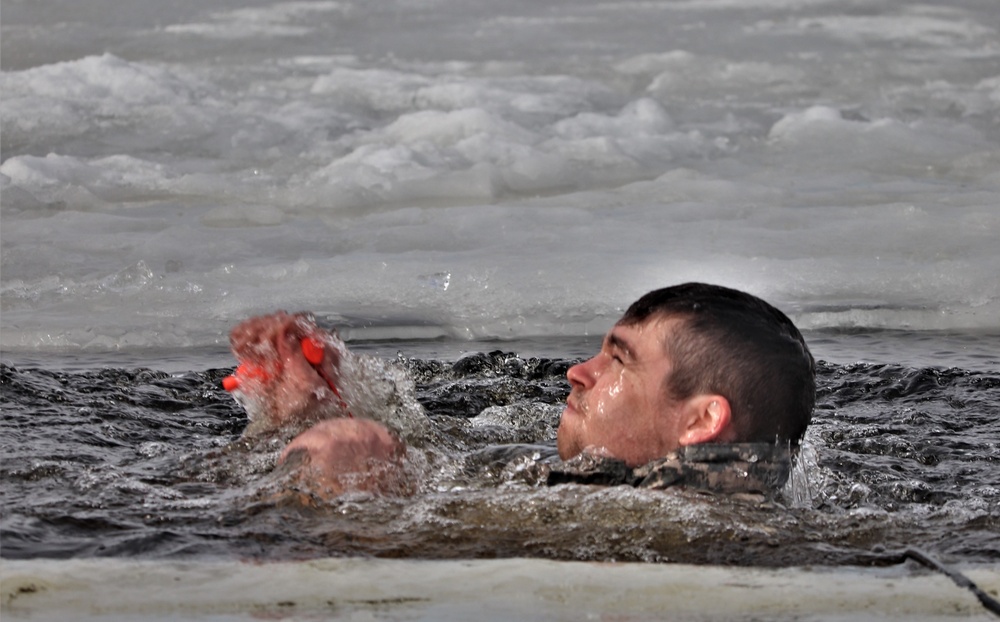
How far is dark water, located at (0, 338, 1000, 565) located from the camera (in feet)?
8.32

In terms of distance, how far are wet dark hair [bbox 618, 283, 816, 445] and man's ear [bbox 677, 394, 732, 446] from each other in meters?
0.02

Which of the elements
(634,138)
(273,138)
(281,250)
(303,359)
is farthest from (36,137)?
(303,359)

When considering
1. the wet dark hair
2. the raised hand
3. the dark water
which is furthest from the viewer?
the raised hand

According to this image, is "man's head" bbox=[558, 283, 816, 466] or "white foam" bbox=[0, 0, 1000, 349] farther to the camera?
"white foam" bbox=[0, 0, 1000, 349]

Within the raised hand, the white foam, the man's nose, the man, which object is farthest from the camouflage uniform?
the white foam

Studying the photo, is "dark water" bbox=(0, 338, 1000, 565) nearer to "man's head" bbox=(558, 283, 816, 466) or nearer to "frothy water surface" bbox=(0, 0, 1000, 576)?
"frothy water surface" bbox=(0, 0, 1000, 576)

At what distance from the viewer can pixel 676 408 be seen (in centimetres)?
288

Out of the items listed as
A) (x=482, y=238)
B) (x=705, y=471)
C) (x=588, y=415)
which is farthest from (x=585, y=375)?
(x=482, y=238)

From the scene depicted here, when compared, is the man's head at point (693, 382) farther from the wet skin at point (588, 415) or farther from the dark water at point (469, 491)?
the dark water at point (469, 491)

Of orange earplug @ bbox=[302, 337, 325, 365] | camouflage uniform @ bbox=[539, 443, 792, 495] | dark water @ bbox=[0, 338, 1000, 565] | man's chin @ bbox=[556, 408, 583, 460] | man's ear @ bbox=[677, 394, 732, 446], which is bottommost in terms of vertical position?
dark water @ bbox=[0, 338, 1000, 565]

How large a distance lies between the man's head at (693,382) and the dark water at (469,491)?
0.53 ft

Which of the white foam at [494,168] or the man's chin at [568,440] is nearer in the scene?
the man's chin at [568,440]

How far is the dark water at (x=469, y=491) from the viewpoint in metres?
A: 2.54

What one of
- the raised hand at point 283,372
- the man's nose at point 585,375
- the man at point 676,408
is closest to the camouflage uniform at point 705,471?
the man at point 676,408
